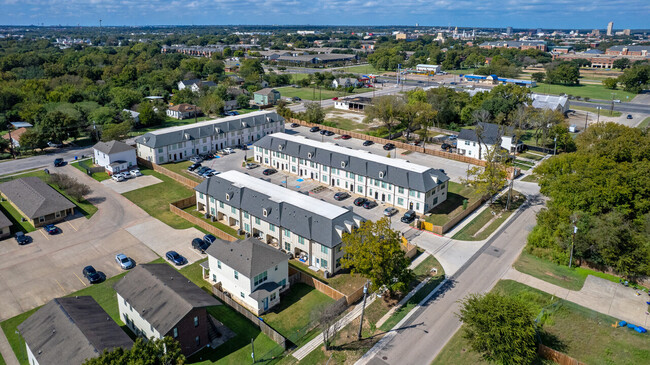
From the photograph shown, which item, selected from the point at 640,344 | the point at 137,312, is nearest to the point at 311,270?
the point at 137,312

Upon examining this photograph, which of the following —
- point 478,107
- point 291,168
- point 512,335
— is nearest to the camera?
point 512,335

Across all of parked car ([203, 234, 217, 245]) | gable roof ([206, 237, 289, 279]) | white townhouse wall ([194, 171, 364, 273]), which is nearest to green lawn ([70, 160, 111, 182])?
white townhouse wall ([194, 171, 364, 273])

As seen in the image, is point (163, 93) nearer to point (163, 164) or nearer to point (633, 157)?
point (163, 164)

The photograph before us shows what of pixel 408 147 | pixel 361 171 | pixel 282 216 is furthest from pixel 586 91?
pixel 282 216

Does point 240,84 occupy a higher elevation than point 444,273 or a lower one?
higher

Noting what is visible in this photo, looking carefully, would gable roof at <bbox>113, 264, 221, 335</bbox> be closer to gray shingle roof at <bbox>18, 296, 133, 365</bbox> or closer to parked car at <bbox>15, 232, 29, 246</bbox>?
gray shingle roof at <bbox>18, 296, 133, 365</bbox>

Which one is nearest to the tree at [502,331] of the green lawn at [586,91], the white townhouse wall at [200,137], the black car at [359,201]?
the black car at [359,201]
